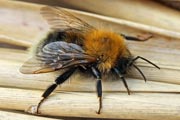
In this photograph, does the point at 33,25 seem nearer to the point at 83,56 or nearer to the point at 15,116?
the point at 83,56

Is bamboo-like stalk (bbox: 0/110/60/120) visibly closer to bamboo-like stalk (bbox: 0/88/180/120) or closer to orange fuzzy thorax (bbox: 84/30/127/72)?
bamboo-like stalk (bbox: 0/88/180/120)

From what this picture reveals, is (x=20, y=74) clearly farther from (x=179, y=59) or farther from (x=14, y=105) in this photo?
(x=179, y=59)

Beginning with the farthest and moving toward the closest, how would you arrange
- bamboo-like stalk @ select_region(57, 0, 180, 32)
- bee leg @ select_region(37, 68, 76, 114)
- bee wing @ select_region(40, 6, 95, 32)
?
bamboo-like stalk @ select_region(57, 0, 180, 32)
bee wing @ select_region(40, 6, 95, 32)
bee leg @ select_region(37, 68, 76, 114)

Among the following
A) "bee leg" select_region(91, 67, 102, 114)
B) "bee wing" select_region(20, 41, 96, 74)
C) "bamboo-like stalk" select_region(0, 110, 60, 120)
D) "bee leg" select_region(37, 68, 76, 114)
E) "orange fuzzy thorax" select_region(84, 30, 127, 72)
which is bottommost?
"bamboo-like stalk" select_region(0, 110, 60, 120)

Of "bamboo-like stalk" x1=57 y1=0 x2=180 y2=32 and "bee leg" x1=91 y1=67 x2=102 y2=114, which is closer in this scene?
"bee leg" x1=91 y1=67 x2=102 y2=114

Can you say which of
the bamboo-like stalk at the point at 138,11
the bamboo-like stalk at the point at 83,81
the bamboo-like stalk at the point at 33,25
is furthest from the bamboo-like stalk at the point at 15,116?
the bamboo-like stalk at the point at 138,11

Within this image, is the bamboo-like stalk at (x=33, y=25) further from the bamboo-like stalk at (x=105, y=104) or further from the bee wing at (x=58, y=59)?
the bamboo-like stalk at (x=105, y=104)

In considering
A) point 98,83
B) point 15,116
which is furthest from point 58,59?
point 15,116

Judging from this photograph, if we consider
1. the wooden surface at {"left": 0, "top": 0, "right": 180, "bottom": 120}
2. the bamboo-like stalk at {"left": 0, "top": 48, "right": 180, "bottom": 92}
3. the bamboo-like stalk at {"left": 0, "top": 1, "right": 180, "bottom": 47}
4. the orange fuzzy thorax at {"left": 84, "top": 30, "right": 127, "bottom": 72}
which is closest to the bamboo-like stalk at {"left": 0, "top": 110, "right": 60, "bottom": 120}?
the wooden surface at {"left": 0, "top": 0, "right": 180, "bottom": 120}
